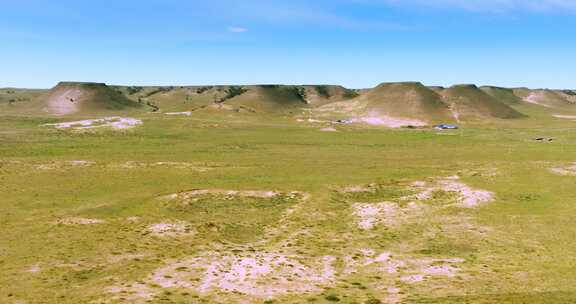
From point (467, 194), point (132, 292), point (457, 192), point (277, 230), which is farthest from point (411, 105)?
point (132, 292)

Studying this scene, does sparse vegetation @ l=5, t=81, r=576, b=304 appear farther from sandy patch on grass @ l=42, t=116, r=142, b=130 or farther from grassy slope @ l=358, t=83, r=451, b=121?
grassy slope @ l=358, t=83, r=451, b=121

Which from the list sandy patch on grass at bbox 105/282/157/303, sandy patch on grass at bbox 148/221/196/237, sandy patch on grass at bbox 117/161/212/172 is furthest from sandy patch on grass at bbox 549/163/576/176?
sandy patch on grass at bbox 105/282/157/303

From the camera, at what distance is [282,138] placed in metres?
108

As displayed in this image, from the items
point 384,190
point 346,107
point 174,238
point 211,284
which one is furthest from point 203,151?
point 346,107

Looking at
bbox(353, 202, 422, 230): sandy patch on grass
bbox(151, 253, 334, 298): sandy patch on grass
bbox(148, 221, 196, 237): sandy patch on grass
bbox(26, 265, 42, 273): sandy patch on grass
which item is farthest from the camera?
bbox(353, 202, 422, 230): sandy patch on grass

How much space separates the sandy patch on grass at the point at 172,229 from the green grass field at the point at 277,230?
0.16 m

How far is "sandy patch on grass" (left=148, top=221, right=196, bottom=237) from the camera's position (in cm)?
3641

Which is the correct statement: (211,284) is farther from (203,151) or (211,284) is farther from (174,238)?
(203,151)

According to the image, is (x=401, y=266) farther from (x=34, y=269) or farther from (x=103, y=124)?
(x=103, y=124)

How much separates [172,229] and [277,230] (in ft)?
28.9

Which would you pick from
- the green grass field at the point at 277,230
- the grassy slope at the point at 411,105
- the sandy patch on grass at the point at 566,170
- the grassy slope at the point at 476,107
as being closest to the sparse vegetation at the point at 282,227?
the green grass field at the point at 277,230

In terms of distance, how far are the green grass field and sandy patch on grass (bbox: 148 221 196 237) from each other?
0.16 m

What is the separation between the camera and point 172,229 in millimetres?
37469

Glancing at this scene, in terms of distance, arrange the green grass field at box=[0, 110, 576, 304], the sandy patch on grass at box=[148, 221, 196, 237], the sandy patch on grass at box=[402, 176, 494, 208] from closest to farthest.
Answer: the green grass field at box=[0, 110, 576, 304], the sandy patch on grass at box=[148, 221, 196, 237], the sandy patch on grass at box=[402, 176, 494, 208]
